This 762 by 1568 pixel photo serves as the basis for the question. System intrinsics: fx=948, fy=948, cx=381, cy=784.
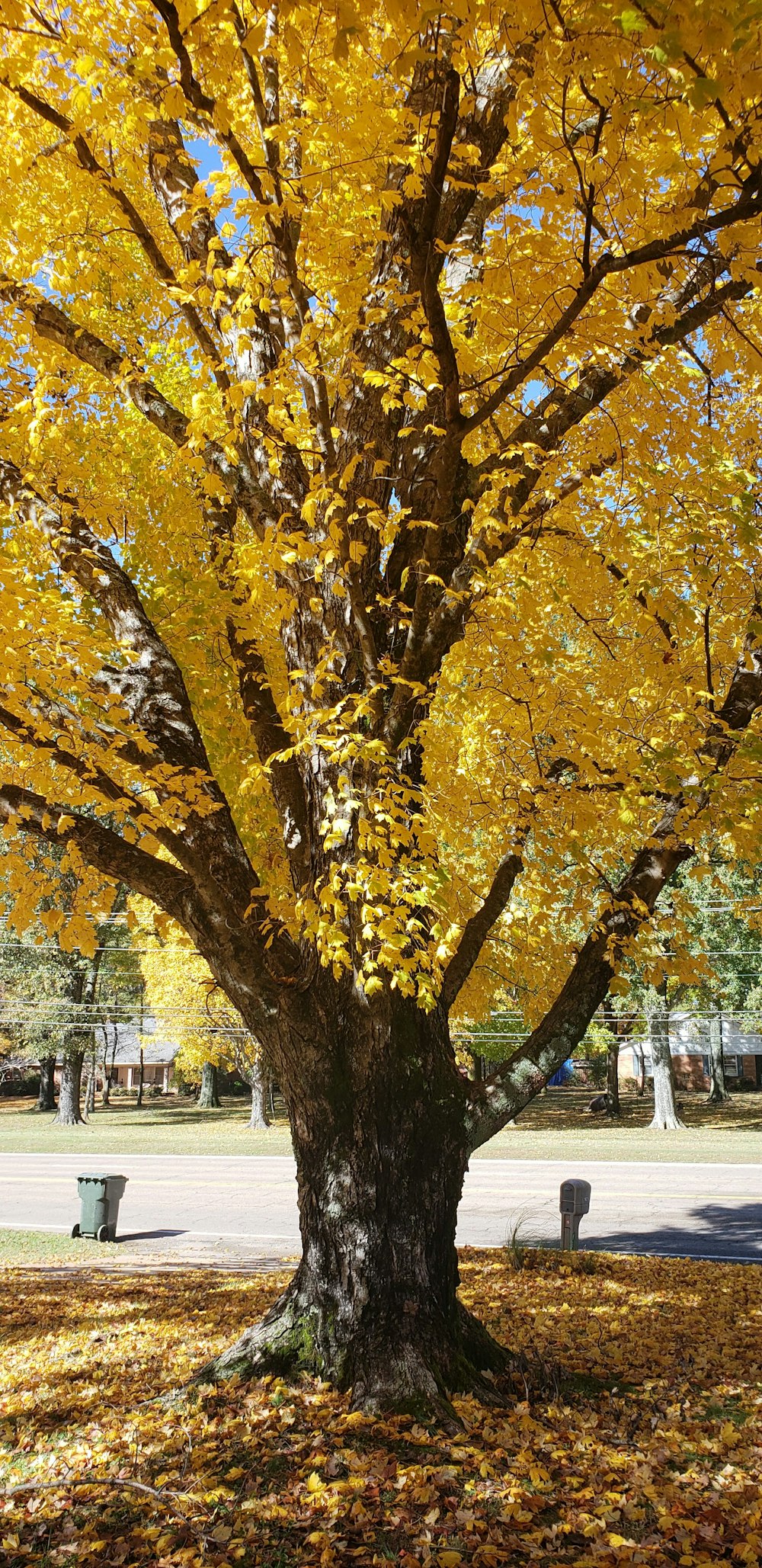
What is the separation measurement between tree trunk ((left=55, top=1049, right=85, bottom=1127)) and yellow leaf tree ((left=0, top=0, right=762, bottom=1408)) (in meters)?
29.9

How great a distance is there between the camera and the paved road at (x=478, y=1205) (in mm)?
11641

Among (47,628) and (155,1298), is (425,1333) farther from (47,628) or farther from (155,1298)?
(155,1298)

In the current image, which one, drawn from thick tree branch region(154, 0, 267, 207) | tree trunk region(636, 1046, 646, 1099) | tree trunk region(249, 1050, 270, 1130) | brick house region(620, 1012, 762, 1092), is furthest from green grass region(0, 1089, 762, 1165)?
thick tree branch region(154, 0, 267, 207)

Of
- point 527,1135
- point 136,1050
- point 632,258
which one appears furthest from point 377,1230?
point 136,1050

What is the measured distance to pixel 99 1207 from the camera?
1228 cm

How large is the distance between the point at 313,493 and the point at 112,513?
11.5 ft

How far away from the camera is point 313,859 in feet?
16.9

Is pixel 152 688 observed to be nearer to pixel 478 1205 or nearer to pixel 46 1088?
pixel 478 1205

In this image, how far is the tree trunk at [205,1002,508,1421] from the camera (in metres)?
4.64

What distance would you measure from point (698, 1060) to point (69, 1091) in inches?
→ 1246

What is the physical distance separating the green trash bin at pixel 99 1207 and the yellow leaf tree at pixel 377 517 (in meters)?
8.15

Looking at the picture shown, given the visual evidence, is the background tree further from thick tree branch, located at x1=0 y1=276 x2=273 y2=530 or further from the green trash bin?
thick tree branch, located at x1=0 y1=276 x2=273 y2=530

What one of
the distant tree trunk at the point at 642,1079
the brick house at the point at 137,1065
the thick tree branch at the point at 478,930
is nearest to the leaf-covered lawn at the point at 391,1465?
the thick tree branch at the point at 478,930

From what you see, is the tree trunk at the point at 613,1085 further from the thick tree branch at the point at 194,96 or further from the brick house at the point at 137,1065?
the thick tree branch at the point at 194,96
